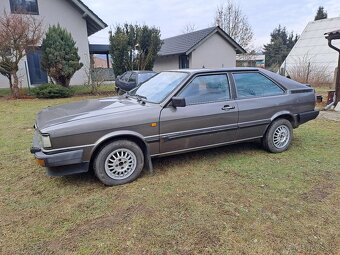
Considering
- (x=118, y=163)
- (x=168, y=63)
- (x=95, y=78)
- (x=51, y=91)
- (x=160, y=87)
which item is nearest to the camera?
(x=118, y=163)

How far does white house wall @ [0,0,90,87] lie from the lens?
16.7m

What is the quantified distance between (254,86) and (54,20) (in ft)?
54.6

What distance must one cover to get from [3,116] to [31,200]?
6.83 m

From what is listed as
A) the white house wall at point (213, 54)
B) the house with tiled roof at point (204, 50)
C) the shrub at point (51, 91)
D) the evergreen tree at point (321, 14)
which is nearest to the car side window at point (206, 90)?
the shrub at point (51, 91)

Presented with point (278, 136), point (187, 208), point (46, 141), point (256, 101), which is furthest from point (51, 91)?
point (187, 208)

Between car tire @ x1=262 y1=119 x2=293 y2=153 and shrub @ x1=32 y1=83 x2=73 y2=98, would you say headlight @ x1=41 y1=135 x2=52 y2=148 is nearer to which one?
car tire @ x1=262 y1=119 x2=293 y2=153

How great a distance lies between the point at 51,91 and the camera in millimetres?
13320

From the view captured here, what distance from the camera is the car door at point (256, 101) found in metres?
4.42

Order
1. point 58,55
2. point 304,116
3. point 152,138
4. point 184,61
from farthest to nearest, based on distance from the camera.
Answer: point 184,61 < point 58,55 < point 304,116 < point 152,138

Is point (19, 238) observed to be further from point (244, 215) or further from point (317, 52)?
point (317, 52)

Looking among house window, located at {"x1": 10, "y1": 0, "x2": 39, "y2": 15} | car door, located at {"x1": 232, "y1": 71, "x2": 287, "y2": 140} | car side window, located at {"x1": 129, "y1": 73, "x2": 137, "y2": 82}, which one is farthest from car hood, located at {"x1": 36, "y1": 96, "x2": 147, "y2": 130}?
house window, located at {"x1": 10, "y1": 0, "x2": 39, "y2": 15}

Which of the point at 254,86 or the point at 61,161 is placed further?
the point at 254,86

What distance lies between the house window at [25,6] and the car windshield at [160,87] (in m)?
14.6

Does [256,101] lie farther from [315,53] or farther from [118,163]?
[315,53]
